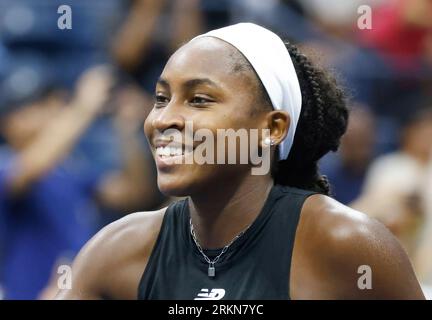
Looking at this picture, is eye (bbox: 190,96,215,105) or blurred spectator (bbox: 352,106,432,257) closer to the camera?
eye (bbox: 190,96,215,105)

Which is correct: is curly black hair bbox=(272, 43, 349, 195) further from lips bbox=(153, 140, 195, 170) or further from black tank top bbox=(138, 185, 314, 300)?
lips bbox=(153, 140, 195, 170)

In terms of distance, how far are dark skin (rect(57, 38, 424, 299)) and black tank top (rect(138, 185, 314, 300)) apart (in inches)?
1.0

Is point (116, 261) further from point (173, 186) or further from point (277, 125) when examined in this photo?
point (277, 125)

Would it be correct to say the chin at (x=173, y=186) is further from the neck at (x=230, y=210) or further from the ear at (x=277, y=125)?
the ear at (x=277, y=125)

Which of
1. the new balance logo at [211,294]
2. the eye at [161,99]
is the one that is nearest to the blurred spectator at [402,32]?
the eye at [161,99]

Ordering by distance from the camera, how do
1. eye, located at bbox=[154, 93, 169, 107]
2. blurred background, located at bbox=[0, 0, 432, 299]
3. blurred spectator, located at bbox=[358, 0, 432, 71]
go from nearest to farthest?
eye, located at bbox=[154, 93, 169, 107] → blurred background, located at bbox=[0, 0, 432, 299] → blurred spectator, located at bbox=[358, 0, 432, 71]

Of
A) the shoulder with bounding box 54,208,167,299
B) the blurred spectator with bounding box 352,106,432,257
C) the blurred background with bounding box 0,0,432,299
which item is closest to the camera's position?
the shoulder with bounding box 54,208,167,299

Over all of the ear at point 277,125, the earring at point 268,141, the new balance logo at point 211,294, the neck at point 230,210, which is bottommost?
the new balance logo at point 211,294

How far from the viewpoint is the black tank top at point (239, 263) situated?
6.82 ft

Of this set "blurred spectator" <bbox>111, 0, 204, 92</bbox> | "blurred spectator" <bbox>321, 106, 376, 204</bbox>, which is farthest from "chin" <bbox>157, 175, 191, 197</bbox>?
"blurred spectator" <bbox>111, 0, 204, 92</bbox>

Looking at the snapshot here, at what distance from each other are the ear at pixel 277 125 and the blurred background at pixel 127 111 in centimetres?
136

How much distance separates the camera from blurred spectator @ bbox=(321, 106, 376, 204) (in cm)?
416

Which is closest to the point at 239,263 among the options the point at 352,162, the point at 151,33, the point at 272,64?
the point at 272,64

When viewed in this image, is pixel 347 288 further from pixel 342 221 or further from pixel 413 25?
pixel 413 25
